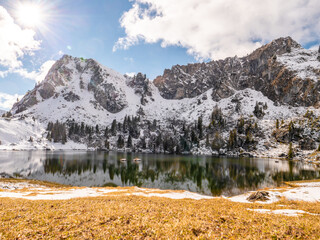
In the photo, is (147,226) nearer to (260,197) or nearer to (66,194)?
(66,194)

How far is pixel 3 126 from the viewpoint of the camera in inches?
7185

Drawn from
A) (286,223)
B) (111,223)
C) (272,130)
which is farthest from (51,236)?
(272,130)

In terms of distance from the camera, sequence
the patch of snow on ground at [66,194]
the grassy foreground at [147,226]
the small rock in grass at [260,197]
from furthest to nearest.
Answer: the small rock in grass at [260,197] < the patch of snow on ground at [66,194] < the grassy foreground at [147,226]

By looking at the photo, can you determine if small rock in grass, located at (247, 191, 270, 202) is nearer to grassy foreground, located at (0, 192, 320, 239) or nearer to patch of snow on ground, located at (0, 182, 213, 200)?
patch of snow on ground, located at (0, 182, 213, 200)

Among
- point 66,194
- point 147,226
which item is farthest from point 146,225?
point 66,194

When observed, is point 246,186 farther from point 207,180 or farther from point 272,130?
point 272,130

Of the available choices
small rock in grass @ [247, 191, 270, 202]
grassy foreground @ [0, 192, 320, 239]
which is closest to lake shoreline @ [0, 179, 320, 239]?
grassy foreground @ [0, 192, 320, 239]

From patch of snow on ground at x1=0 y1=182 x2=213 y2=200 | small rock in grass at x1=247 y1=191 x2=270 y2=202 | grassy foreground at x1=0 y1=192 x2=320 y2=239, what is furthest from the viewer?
small rock in grass at x1=247 y1=191 x2=270 y2=202

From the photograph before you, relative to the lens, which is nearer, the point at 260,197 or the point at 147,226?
the point at 147,226

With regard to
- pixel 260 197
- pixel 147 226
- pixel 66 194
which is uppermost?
pixel 147 226

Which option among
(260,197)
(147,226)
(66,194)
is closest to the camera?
(147,226)

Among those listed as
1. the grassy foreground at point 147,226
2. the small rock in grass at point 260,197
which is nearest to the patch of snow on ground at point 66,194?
the small rock in grass at point 260,197

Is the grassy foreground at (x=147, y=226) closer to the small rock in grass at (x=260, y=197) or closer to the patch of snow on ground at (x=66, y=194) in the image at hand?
the patch of snow on ground at (x=66, y=194)

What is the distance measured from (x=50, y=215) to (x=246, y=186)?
48.7 metres
